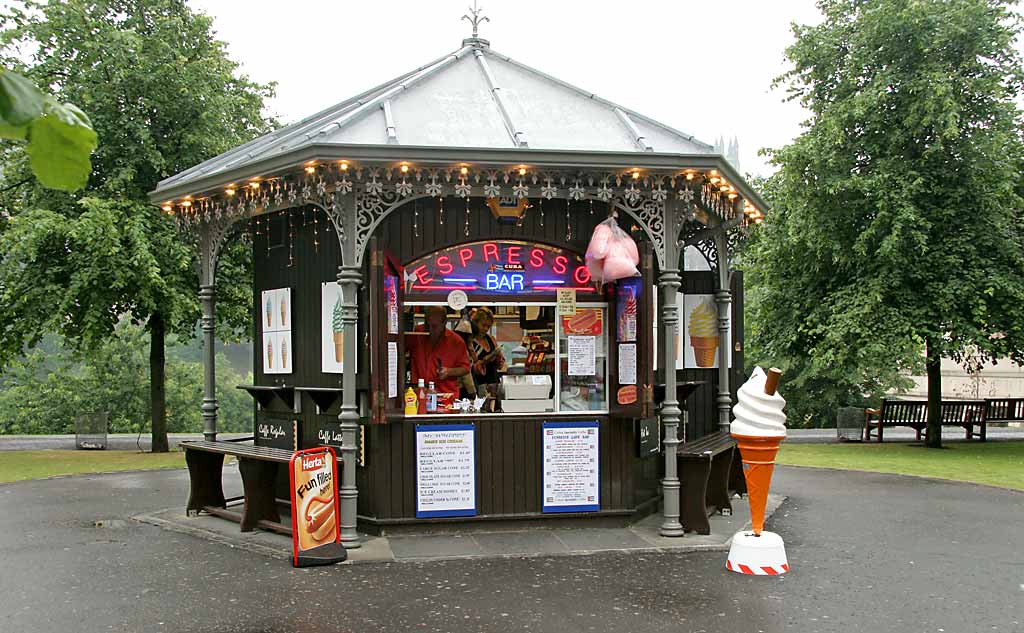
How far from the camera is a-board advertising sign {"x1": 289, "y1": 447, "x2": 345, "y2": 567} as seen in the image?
752 centimetres

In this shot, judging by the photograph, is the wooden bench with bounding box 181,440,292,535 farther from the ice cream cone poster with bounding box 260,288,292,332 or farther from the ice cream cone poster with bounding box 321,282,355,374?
the ice cream cone poster with bounding box 260,288,292,332

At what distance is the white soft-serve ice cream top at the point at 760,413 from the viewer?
7.32 m

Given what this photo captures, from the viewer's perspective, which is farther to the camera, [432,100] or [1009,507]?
[1009,507]

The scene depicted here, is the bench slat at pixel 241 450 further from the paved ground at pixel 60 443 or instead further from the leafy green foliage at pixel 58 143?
the paved ground at pixel 60 443

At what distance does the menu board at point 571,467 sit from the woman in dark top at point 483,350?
3.52 ft

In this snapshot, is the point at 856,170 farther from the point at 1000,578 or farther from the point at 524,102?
the point at 1000,578

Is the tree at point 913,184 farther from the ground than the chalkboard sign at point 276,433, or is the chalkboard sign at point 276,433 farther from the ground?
the tree at point 913,184

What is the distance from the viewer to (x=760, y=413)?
7340mm

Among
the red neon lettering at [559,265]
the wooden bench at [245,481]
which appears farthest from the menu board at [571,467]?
the wooden bench at [245,481]

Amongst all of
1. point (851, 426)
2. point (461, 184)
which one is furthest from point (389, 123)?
point (851, 426)

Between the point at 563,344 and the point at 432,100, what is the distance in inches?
115

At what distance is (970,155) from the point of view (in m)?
17.7

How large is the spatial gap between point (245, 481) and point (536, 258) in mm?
3658

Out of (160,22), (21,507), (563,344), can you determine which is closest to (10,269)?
(160,22)
